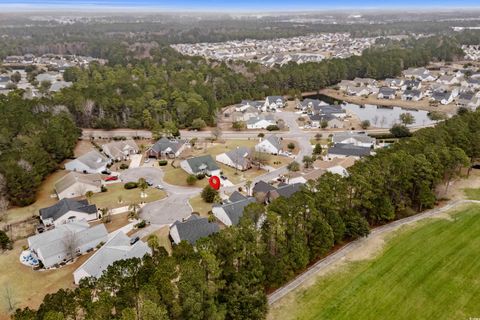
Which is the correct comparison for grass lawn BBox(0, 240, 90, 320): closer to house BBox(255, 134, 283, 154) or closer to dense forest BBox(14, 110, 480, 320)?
dense forest BBox(14, 110, 480, 320)

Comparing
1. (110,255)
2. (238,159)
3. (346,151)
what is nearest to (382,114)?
(346,151)

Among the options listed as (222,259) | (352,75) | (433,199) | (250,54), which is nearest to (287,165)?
(433,199)

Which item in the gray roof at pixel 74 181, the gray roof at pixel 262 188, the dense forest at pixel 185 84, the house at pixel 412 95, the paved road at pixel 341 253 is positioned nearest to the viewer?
the paved road at pixel 341 253

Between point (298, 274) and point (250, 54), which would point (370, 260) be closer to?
point (298, 274)

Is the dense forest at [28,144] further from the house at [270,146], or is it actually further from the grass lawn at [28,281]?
the house at [270,146]

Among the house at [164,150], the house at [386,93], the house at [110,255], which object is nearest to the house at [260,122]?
the house at [164,150]
